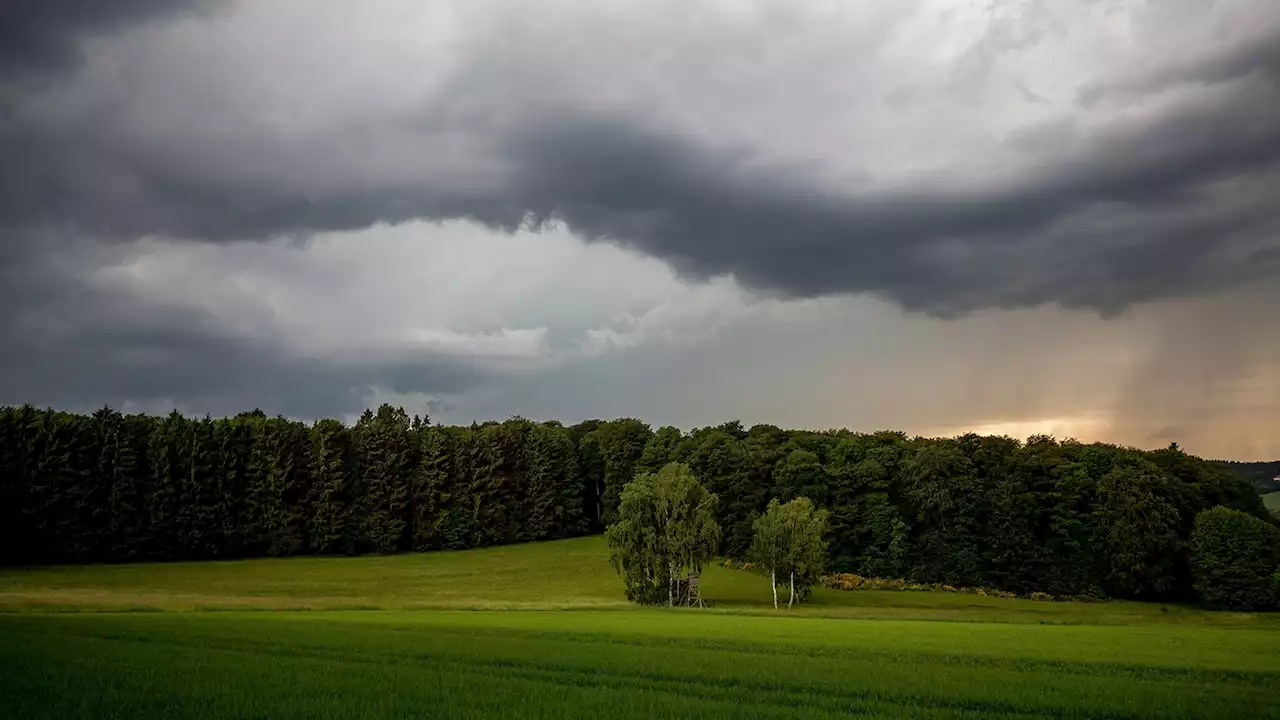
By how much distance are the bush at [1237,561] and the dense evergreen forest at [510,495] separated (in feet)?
13.9

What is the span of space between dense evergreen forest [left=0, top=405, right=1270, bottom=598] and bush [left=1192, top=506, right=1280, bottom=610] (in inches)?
167

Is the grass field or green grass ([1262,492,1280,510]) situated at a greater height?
green grass ([1262,492,1280,510])

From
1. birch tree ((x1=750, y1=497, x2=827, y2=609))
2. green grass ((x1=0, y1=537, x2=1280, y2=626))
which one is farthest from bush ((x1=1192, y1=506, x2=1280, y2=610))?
birch tree ((x1=750, y1=497, x2=827, y2=609))

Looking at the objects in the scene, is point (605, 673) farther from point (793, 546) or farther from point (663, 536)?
point (793, 546)

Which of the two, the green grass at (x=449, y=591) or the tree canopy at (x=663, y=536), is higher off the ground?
the tree canopy at (x=663, y=536)

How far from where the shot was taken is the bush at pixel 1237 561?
3125 inches

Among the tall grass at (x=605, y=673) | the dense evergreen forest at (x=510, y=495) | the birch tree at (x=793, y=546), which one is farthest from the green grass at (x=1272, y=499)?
the tall grass at (x=605, y=673)

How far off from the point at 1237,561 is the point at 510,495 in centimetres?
8131

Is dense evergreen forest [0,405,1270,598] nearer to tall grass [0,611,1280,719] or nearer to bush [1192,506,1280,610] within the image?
bush [1192,506,1280,610]

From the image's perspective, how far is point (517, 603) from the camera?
64.8 metres

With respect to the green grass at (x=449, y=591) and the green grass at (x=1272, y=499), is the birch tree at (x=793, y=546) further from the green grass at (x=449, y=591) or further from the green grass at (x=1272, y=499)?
the green grass at (x=1272, y=499)

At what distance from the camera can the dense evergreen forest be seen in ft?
292

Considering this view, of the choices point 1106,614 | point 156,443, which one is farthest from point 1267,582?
point 156,443

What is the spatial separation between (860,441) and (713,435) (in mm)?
18392
